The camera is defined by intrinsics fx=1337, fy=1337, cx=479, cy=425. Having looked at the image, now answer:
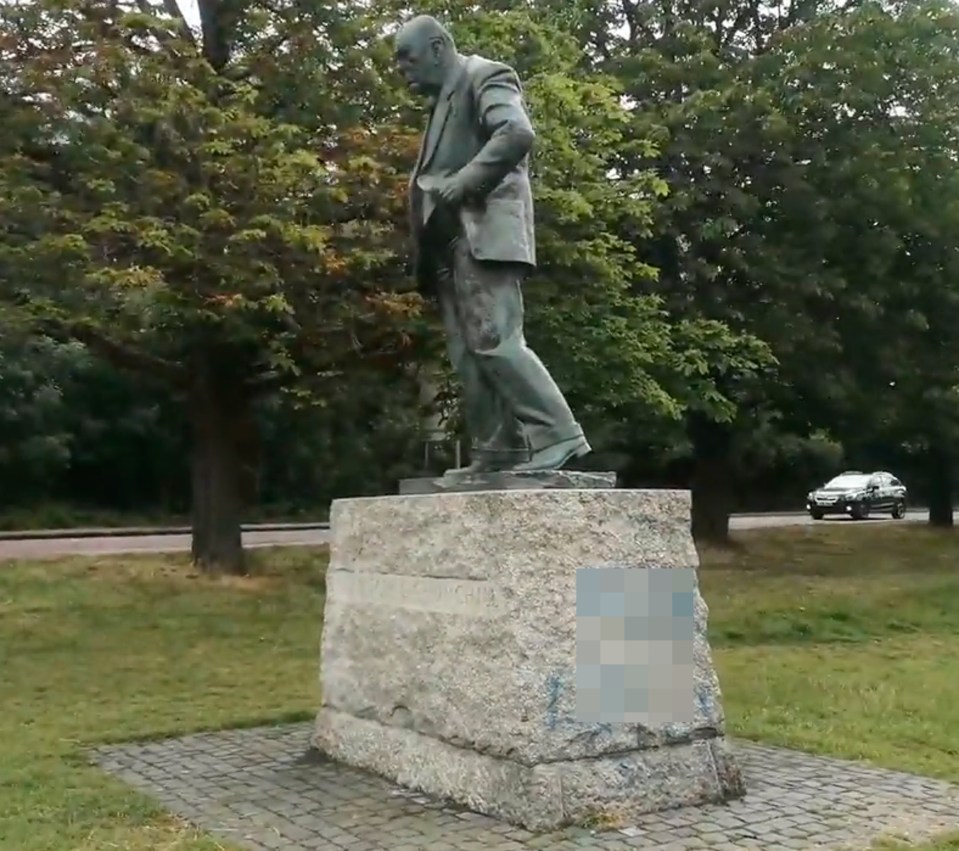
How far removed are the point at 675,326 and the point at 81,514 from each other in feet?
62.9

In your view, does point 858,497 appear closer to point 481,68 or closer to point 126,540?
point 126,540

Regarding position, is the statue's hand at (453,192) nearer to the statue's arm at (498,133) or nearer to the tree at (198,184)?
the statue's arm at (498,133)

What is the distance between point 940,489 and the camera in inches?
1216

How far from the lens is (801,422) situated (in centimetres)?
2262

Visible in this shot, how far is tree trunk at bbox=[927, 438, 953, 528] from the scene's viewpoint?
2989 cm

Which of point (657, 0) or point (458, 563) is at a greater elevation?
point (657, 0)

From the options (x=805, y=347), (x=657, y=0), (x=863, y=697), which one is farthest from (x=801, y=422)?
(x=863, y=697)

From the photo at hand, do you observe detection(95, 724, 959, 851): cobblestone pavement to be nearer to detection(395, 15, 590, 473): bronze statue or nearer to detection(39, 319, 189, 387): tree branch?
detection(395, 15, 590, 473): bronze statue

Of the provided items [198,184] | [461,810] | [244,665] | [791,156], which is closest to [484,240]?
[461,810]

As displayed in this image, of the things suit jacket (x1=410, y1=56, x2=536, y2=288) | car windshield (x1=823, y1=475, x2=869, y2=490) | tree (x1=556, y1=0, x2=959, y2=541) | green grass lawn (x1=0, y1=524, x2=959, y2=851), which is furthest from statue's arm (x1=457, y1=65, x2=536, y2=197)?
car windshield (x1=823, y1=475, x2=869, y2=490)

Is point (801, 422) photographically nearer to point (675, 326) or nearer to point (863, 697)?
point (675, 326)

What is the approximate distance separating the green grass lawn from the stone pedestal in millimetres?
1233

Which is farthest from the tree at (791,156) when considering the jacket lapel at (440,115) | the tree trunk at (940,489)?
the jacket lapel at (440,115)

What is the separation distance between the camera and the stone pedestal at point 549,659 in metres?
5.84
